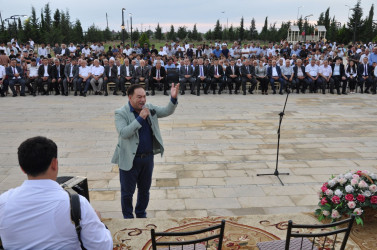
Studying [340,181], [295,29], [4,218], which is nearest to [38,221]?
[4,218]

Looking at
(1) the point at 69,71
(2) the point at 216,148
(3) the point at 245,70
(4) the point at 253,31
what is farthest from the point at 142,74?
(4) the point at 253,31

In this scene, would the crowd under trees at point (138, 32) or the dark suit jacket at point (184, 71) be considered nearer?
the dark suit jacket at point (184, 71)

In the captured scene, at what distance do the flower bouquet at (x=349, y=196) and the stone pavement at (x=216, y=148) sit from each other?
975 millimetres

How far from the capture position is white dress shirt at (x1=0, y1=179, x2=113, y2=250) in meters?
2.01

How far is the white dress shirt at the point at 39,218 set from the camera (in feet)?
6.59

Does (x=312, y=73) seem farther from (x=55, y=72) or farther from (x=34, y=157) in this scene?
(x=34, y=157)

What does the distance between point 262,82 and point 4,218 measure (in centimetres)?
1430

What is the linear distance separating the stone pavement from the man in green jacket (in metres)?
0.84

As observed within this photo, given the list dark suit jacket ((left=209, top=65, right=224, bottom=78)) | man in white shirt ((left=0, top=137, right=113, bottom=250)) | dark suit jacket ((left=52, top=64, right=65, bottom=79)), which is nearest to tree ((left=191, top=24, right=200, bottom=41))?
dark suit jacket ((left=209, top=65, right=224, bottom=78))

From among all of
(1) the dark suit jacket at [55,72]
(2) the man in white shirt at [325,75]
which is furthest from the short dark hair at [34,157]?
(2) the man in white shirt at [325,75]

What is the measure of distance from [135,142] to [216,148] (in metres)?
3.97

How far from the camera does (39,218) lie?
2.00 m

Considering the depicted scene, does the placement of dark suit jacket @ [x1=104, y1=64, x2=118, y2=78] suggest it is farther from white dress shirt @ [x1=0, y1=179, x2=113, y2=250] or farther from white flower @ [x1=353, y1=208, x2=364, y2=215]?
white dress shirt @ [x1=0, y1=179, x2=113, y2=250]

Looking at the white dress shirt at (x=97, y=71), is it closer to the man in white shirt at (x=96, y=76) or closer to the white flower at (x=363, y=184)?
the man in white shirt at (x=96, y=76)
